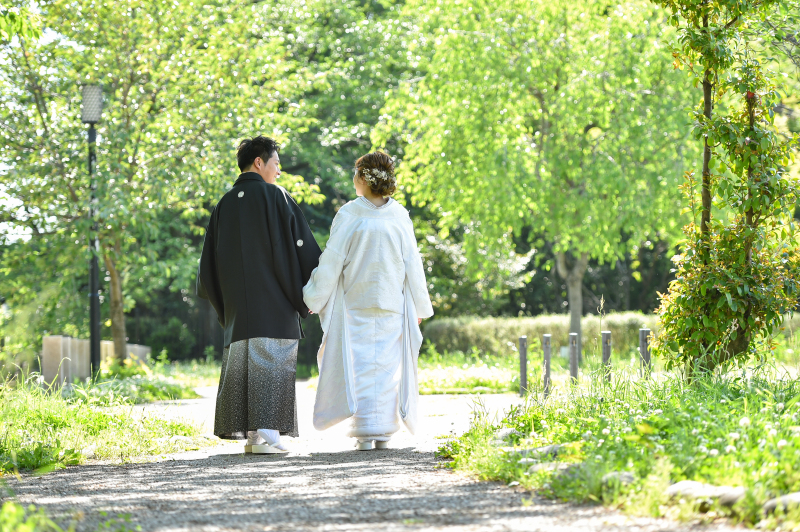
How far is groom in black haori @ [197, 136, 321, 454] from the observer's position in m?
5.98

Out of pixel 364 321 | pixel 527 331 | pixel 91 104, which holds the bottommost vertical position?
pixel 527 331

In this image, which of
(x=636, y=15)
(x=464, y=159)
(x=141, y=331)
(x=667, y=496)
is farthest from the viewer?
(x=141, y=331)

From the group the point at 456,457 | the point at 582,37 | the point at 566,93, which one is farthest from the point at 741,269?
the point at 582,37

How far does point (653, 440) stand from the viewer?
4.07 m

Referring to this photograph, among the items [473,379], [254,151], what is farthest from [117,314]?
[254,151]

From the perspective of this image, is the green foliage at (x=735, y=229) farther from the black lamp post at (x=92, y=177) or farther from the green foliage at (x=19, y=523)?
the black lamp post at (x=92, y=177)

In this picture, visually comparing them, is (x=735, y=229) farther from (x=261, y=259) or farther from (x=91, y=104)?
(x=91, y=104)

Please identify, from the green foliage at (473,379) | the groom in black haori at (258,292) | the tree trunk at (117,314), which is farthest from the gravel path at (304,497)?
the tree trunk at (117,314)

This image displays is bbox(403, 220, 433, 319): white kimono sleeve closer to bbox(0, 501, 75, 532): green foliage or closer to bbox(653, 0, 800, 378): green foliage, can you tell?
bbox(653, 0, 800, 378): green foliage

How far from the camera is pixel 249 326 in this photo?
19.7 ft

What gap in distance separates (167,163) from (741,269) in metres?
9.10

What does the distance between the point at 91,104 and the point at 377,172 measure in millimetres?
6980

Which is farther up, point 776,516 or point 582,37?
point 582,37

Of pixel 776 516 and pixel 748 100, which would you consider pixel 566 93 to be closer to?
pixel 748 100
